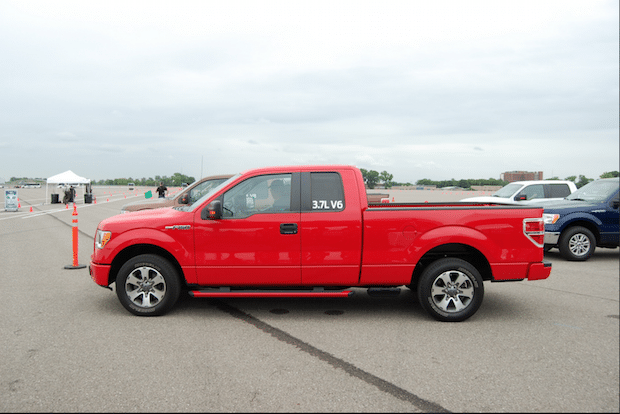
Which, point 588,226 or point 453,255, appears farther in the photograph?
point 588,226

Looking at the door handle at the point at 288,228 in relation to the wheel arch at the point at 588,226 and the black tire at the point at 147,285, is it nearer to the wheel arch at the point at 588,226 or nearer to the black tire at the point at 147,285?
the black tire at the point at 147,285

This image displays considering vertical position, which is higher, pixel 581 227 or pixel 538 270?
pixel 581 227

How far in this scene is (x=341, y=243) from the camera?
17.7 ft

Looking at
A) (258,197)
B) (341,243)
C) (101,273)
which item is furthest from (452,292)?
(101,273)

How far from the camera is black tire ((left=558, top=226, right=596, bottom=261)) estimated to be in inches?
391

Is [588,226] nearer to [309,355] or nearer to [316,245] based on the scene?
[316,245]

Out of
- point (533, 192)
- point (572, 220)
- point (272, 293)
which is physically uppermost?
point (533, 192)

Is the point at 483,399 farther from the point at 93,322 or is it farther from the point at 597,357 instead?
the point at 93,322

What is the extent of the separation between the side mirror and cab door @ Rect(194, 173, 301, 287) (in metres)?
0.07

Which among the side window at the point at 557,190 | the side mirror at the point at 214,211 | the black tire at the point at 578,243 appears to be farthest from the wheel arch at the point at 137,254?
the side window at the point at 557,190

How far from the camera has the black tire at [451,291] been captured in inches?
212

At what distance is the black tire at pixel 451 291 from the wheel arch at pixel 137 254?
304 centimetres

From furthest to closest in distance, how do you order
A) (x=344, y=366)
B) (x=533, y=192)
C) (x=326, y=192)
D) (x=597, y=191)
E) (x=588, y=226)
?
(x=533, y=192), (x=597, y=191), (x=588, y=226), (x=326, y=192), (x=344, y=366)

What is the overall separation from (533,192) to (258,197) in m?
11.2
